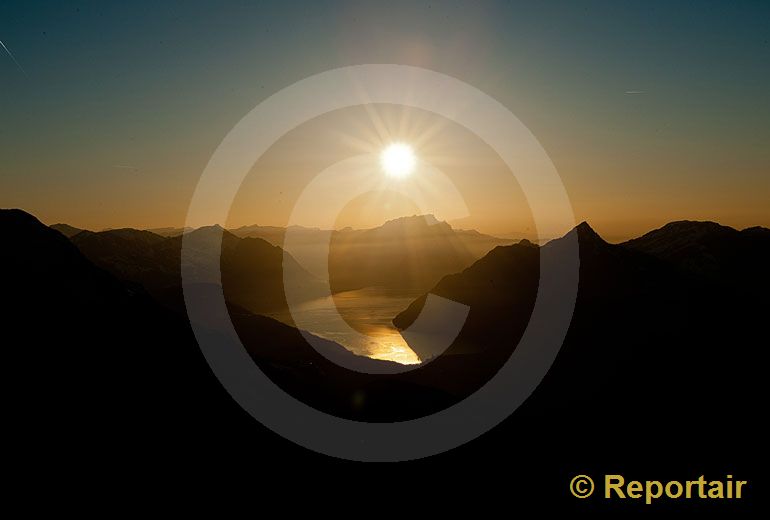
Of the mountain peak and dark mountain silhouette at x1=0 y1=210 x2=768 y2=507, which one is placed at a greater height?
the mountain peak

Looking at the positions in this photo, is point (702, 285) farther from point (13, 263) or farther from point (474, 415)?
point (13, 263)

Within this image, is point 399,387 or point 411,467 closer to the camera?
point 411,467

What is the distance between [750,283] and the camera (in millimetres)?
97625

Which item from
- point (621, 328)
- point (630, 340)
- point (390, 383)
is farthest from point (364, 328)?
point (390, 383)

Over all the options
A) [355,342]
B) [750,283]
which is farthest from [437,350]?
[750,283]

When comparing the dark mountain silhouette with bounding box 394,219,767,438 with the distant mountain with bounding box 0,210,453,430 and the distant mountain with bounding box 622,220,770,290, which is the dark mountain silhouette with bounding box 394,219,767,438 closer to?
the distant mountain with bounding box 622,220,770,290

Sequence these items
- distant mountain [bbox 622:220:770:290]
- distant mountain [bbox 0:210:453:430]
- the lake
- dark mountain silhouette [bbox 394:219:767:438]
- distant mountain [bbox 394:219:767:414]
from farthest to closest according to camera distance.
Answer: the lake < distant mountain [bbox 622:220:770:290] < distant mountain [bbox 394:219:767:414] < dark mountain silhouette [bbox 394:219:767:438] < distant mountain [bbox 0:210:453:430]

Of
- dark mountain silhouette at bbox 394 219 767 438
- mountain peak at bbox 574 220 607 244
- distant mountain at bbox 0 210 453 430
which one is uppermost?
mountain peak at bbox 574 220 607 244

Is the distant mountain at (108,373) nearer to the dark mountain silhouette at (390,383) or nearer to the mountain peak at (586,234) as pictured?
the dark mountain silhouette at (390,383)

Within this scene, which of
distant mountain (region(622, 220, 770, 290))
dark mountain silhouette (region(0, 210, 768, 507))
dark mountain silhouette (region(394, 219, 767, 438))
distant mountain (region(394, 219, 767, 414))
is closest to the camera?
dark mountain silhouette (region(0, 210, 768, 507))

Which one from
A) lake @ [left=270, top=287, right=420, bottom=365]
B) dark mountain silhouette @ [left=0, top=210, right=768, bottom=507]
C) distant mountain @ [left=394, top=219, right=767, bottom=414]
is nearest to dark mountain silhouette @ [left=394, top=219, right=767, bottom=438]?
distant mountain @ [left=394, top=219, right=767, bottom=414]

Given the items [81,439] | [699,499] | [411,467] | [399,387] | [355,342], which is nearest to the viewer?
[81,439]

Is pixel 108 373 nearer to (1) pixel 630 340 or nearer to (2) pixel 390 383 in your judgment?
(2) pixel 390 383

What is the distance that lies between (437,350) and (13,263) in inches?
3364
